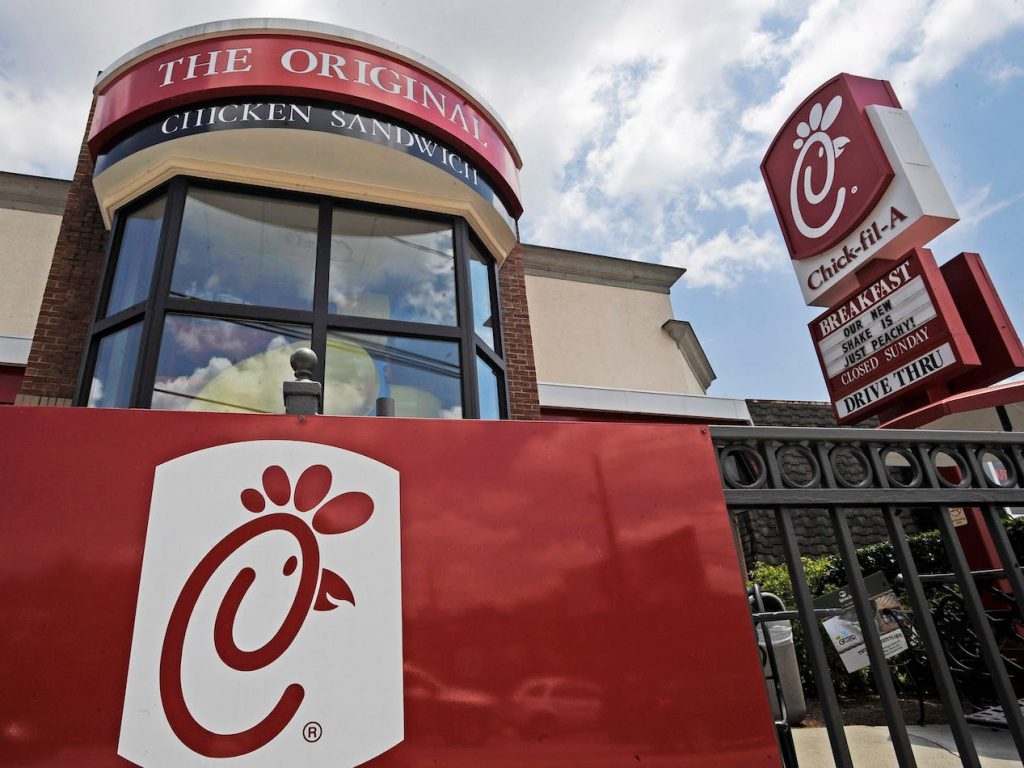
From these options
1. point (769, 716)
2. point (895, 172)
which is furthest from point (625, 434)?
point (895, 172)

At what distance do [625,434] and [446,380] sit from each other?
8.50ft

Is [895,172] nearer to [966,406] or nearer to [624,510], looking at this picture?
[966,406]

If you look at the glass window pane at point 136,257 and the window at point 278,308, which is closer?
the window at point 278,308

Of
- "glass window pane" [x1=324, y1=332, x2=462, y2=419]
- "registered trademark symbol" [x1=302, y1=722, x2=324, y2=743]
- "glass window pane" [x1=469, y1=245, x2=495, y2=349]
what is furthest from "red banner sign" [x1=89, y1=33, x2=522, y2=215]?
"registered trademark symbol" [x1=302, y1=722, x2=324, y2=743]

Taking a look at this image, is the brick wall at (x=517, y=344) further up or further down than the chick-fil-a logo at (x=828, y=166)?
further down

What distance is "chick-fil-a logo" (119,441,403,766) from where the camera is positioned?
1.47 m

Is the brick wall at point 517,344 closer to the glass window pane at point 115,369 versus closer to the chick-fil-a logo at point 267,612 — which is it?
the glass window pane at point 115,369

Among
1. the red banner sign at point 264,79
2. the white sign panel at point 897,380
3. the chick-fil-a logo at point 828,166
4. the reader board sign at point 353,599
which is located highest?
the chick-fil-a logo at point 828,166

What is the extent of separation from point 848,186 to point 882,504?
578 cm

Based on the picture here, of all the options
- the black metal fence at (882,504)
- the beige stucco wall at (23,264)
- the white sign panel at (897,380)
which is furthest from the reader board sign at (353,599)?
the beige stucco wall at (23,264)

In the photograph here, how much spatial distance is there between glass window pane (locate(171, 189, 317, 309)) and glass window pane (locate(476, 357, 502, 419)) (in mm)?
1285

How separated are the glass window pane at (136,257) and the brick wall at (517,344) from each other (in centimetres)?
257

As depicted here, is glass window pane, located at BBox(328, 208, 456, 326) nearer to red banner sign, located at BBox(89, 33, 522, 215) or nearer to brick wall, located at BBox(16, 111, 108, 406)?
red banner sign, located at BBox(89, 33, 522, 215)

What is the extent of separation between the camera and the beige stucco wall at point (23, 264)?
841 centimetres
